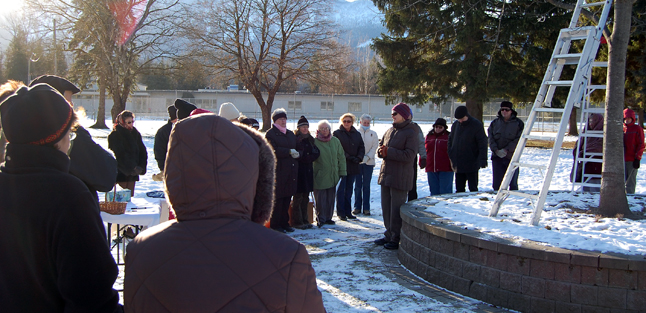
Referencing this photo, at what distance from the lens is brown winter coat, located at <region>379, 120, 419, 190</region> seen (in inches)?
259

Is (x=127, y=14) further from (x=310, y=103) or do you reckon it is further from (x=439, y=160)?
(x=439, y=160)

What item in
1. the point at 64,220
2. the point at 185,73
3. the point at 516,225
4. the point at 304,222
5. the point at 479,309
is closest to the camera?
the point at 64,220

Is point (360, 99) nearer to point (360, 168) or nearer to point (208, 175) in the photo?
point (360, 168)

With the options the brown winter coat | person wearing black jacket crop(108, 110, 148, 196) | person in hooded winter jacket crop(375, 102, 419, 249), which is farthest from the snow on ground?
person wearing black jacket crop(108, 110, 148, 196)

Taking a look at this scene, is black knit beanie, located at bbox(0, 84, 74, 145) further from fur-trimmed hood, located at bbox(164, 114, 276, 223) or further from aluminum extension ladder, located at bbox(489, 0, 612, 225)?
aluminum extension ladder, located at bbox(489, 0, 612, 225)

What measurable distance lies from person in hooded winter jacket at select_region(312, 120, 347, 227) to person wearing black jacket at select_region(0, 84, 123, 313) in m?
6.37

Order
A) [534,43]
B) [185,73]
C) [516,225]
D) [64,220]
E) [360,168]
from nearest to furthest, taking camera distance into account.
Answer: [64,220], [516,225], [360,168], [534,43], [185,73]

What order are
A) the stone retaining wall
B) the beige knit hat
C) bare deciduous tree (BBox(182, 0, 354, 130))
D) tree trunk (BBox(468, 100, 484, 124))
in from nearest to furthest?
the stone retaining wall → the beige knit hat → tree trunk (BBox(468, 100, 484, 124)) → bare deciduous tree (BBox(182, 0, 354, 130))

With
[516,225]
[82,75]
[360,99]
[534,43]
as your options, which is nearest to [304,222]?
[516,225]

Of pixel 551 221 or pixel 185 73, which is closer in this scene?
pixel 551 221

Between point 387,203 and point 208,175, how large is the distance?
5687 mm

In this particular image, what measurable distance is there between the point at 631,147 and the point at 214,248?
9.59 m

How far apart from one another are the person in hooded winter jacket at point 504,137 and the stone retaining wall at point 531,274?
148 inches

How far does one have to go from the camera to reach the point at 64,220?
1.92 m
